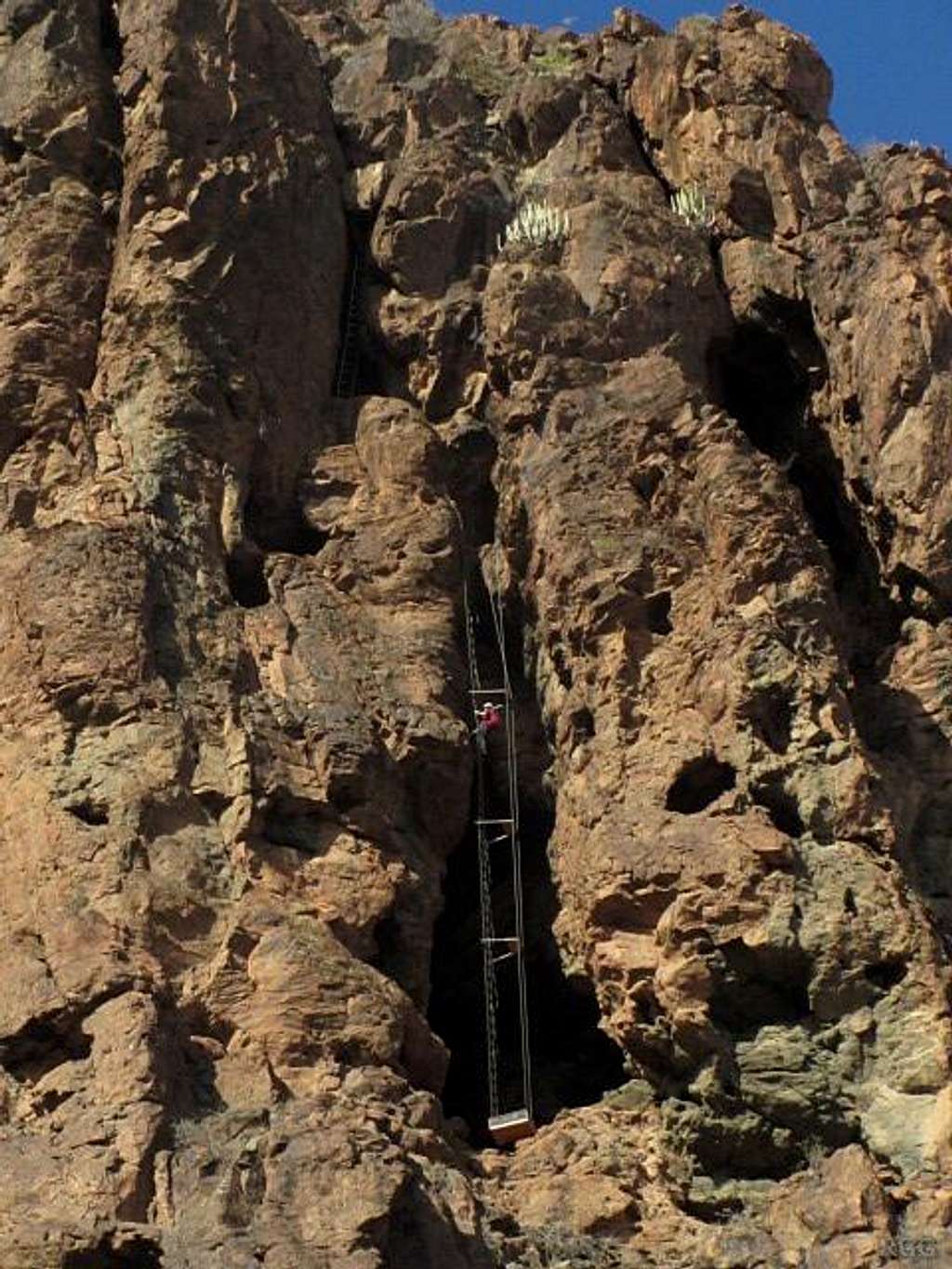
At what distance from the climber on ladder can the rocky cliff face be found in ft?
0.64

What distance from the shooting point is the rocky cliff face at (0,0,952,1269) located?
68.9 ft

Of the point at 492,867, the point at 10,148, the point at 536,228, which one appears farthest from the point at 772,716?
the point at 10,148

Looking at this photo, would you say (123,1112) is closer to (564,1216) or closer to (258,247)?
(564,1216)

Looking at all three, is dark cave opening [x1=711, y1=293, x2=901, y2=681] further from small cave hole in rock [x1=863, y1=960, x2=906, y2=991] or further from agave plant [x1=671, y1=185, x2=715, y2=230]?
small cave hole in rock [x1=863, y1=960, x2=906, y2=991]

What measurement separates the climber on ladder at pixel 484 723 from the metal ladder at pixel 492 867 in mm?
61

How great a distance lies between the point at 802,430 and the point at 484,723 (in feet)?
18.9

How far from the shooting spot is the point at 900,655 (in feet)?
86.9

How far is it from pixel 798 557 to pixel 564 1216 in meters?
6.66

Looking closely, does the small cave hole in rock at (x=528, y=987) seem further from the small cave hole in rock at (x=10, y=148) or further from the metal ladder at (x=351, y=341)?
the small cave hole in rock at (x=10, y=148)

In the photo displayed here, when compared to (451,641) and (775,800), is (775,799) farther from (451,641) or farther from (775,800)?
(451,641)

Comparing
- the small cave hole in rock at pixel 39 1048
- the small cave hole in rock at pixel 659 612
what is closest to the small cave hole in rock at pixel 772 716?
the small cave hole in rock at pixel 659 612

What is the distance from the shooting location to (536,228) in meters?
29.0

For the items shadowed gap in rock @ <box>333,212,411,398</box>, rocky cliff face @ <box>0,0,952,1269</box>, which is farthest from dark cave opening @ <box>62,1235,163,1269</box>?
shadowed gap in rock @ <box>333,212,411,398</box>

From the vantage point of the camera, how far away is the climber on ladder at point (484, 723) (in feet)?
84.7
